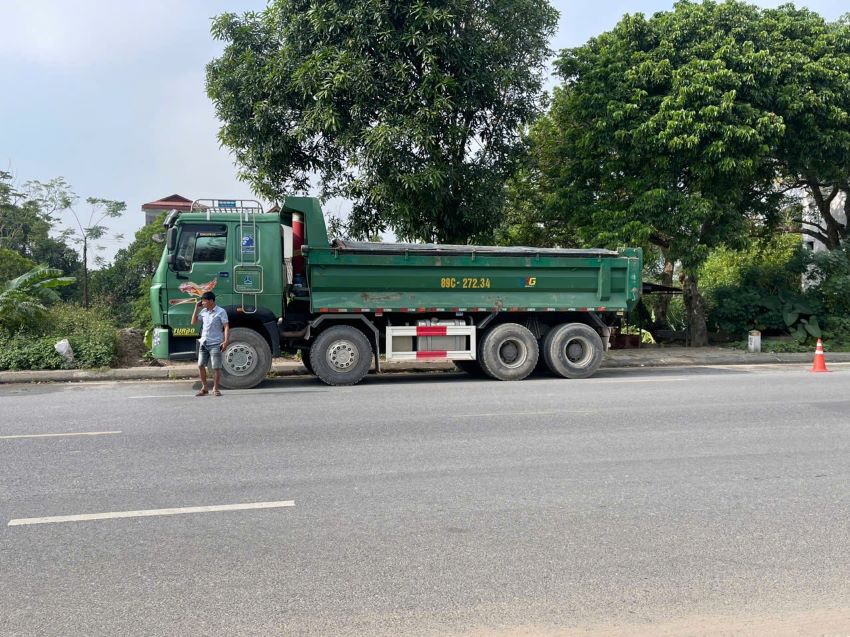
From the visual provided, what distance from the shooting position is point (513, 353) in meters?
13.1

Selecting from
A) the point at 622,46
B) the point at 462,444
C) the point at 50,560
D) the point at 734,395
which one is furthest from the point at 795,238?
the point at 50,560

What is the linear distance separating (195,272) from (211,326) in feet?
4.23

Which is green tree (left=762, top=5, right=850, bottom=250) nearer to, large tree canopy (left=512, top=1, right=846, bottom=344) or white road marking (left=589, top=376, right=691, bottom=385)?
large tree canopy (left=512, top=1, right=846, bottom=344)

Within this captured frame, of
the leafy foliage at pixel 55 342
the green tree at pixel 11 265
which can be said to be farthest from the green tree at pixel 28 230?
the leafy foliage at pixel 55 342

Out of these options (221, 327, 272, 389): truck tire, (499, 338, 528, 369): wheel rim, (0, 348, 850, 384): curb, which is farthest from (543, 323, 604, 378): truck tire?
(221, 327, 272, 389): truck tire

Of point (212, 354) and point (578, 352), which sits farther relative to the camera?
point (578, 352)

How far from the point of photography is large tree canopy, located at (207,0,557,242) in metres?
13.4

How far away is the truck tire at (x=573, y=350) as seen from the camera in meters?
13.2

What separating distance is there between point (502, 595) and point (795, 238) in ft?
A: 79.1

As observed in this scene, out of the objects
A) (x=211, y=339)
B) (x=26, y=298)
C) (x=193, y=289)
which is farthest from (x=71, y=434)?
(x=26, y=298)

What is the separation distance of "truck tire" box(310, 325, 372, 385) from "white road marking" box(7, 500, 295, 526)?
6.81 meters

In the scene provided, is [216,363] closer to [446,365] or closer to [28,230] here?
[446,365]

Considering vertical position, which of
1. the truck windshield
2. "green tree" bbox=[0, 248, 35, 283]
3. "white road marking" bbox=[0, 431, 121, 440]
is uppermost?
"green tree" bbox=[0, 248, 35, 283]

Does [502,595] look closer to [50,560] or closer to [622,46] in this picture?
[50,560]
